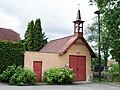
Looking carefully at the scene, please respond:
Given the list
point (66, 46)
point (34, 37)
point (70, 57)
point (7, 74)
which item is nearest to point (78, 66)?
point (70, 57)

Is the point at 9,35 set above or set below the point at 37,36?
above

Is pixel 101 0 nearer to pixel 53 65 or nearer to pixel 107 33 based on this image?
pixel 107 33

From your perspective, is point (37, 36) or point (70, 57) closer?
point (70, 57)

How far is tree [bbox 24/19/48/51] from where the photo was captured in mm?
34250

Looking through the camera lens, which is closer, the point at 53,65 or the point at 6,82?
the point at 6,82

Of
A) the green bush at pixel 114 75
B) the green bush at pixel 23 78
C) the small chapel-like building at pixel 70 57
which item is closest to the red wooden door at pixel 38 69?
the small chapel-like building at pixel 70 57

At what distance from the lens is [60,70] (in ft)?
70.3

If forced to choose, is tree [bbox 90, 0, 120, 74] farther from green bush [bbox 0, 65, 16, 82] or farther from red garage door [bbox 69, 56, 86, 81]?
green bush [bbox 0, 65, 16, 82]

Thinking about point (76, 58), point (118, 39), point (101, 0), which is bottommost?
point (76, 58)

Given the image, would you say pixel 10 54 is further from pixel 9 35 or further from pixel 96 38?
pixel 9 35

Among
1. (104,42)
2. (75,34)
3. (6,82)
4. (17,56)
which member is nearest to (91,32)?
(75,34)

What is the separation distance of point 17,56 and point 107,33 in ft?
26.5

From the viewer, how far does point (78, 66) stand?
24359 millimetres

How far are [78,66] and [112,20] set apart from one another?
5.96 meters
